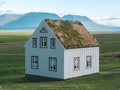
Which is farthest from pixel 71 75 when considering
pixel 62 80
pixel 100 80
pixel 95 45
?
pixel 95 45

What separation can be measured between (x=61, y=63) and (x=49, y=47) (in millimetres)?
3277

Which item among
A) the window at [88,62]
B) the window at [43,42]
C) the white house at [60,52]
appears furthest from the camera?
the window at [88,62]

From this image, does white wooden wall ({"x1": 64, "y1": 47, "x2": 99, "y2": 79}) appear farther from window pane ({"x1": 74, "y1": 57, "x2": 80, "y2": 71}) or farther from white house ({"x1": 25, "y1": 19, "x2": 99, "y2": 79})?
window pane ({"x1": 74, "y1": 57, "x2": 80, "y2": 71})

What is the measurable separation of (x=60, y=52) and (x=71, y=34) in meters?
4.48

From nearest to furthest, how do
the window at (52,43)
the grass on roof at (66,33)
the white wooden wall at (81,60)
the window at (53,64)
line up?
1. the white wooden wall at (81,60)
2. the window at (53,64)
3. the grass on roof at (66,33)
4. the window at (52,43)

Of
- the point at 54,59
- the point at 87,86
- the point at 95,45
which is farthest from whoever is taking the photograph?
the point at 95,45

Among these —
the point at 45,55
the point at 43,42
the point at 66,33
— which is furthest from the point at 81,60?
the point at 43,42

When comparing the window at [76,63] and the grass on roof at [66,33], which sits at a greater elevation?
the grass on roof at [66,33]

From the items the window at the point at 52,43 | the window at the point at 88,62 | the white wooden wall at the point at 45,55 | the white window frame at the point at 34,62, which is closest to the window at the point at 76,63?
the window at the point at 88,62

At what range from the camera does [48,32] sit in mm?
46625

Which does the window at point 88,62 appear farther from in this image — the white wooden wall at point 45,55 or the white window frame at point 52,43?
the white window frame at point 52,43

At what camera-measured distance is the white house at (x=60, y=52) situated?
45312 millimetres

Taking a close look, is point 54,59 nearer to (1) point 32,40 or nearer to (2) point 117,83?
(1) point 32,40

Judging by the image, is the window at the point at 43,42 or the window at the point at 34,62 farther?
the window at the point at 34,62
